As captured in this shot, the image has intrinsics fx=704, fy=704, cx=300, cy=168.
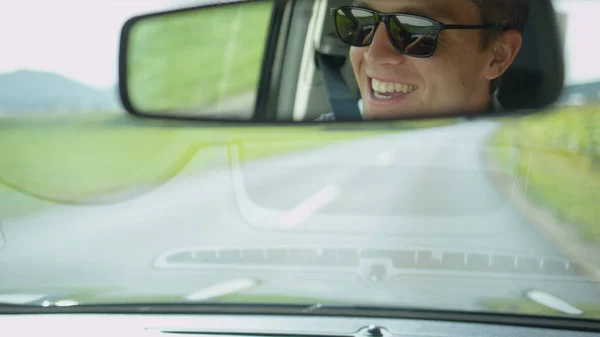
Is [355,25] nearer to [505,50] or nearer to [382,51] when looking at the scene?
[382,51]

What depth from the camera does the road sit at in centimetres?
368

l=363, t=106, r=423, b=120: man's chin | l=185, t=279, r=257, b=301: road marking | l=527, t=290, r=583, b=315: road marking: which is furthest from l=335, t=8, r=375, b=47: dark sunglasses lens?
l=527, t=290, r=583, b=315: road marking

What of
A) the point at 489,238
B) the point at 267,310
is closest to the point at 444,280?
the point at 489,238

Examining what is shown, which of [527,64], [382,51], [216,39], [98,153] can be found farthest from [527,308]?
[98,153]

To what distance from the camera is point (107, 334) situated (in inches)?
114

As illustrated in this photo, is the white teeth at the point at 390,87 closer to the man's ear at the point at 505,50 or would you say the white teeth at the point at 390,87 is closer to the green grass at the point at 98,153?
the man's ear at the point at 505,50

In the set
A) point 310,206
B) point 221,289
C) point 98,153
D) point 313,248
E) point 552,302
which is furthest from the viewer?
point 98,153

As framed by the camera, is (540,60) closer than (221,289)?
Yes

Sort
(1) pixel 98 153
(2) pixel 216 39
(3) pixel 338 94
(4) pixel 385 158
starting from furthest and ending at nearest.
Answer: (1) pixel 98 153 < (4) pixel 385 158 < (2) pixel 216 39 < (3) pixel 338 94

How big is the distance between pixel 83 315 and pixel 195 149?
16.4 meters

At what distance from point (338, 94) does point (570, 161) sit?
5.00 m

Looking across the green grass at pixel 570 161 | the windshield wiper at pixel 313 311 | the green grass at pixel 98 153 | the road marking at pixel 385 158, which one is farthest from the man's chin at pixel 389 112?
the road marking at pixel 385 158

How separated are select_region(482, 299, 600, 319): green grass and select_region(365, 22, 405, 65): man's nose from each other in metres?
1.25

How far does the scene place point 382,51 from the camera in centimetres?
255
